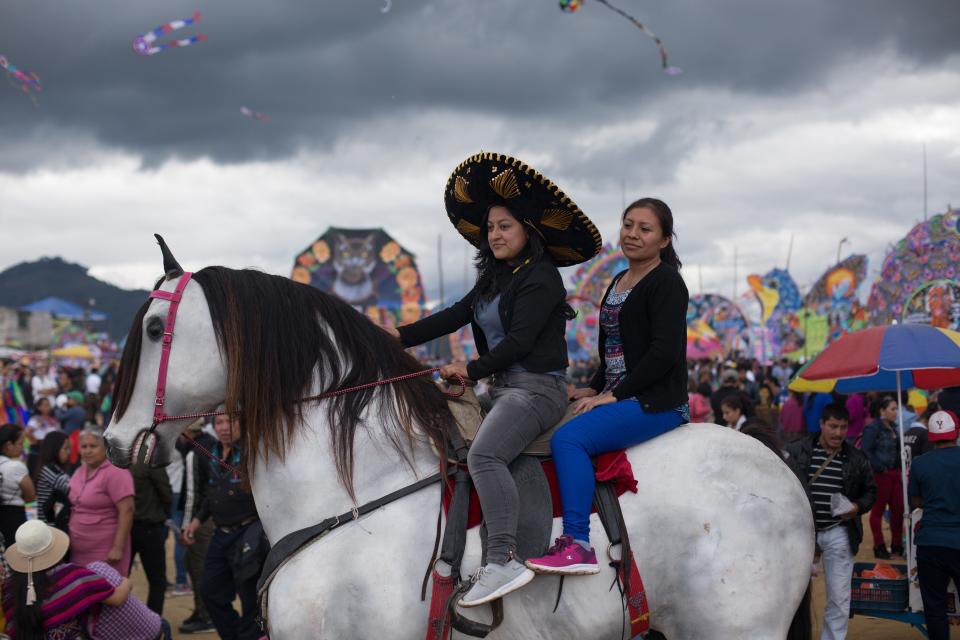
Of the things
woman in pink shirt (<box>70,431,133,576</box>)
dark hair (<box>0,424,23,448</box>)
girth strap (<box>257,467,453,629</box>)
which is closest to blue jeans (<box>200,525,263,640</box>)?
woman in pink shirt (<box>70,431,133,576</box>)

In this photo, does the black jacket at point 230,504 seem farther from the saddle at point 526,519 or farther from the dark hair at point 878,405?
the dark hair at point 878,405

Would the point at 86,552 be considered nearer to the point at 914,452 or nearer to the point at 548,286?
the point at 548,286

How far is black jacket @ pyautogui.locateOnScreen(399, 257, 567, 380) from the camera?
3857 mm

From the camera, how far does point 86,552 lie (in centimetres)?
782

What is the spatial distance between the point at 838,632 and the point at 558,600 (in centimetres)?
443

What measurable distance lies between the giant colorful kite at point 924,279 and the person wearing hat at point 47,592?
42.9ft

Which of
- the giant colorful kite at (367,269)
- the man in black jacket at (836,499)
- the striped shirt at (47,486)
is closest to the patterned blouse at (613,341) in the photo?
the man in black jacket at (836,499)

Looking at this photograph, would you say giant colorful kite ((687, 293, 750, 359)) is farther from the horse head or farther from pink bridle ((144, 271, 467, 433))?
the horse head

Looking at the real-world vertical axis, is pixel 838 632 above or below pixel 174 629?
above

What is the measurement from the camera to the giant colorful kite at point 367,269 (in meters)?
48.2

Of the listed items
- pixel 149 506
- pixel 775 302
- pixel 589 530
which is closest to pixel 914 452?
pixel 589 530

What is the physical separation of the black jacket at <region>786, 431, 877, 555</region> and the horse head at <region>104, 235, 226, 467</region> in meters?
5.26

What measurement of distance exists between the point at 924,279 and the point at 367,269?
117 feet

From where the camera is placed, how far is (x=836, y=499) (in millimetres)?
7258
